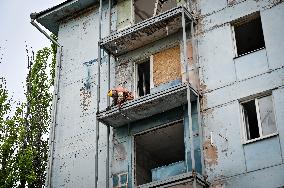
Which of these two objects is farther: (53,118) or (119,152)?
(53,118)

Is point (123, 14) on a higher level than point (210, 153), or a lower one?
higher

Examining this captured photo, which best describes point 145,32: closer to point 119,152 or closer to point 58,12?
point 119,152

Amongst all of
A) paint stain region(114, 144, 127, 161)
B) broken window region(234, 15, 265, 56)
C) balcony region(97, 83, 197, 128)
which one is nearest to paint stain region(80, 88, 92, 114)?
balcony region(97, 83, 197, 128)

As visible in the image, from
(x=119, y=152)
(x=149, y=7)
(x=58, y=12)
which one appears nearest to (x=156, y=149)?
(x=119, y=152)

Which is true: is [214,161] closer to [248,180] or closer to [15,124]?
[248,180]

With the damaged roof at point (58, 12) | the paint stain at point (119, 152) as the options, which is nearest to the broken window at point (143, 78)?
the paint stain at point (119, 152)

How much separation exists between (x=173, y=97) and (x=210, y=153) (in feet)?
6.85

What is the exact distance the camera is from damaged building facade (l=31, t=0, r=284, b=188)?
13805 millimetres

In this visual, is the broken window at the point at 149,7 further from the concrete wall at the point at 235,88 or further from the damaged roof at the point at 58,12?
the concrete wall at the point at 235,88

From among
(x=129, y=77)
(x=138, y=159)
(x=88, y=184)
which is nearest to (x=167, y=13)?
(x=129, y=77)

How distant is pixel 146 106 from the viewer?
50.9 ft

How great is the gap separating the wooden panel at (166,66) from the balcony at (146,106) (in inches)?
47.0

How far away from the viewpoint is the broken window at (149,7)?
18872 millimetres

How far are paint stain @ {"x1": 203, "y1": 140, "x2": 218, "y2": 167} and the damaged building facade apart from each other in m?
0.03
